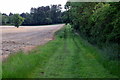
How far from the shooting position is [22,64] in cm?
911

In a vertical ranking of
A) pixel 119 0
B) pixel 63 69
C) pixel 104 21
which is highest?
pixel 119 0

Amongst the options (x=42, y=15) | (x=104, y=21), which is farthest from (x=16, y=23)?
(x=104, y=21)

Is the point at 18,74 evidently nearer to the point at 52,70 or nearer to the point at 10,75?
the point at 10,75

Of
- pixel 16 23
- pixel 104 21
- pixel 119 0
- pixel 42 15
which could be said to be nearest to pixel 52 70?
pixel 119 0

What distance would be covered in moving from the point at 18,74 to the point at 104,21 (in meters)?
7.37

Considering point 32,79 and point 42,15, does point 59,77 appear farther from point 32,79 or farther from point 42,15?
point 42,15

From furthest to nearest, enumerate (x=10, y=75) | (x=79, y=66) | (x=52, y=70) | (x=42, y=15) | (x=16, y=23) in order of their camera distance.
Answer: (x=42, y=15) → (x=16, y=23) → (x=79, y=66) → (x=52, y=70) → (x=10, y=75)

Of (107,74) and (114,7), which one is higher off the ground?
(114,7)

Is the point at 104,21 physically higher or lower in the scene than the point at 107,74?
higher

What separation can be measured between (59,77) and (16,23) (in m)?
80.2

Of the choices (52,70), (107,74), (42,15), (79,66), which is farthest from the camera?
(42,15)

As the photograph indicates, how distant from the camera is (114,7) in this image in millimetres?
11031

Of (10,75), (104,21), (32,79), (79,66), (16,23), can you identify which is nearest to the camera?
(10,75)

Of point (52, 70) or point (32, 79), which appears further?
point (52, 70)
